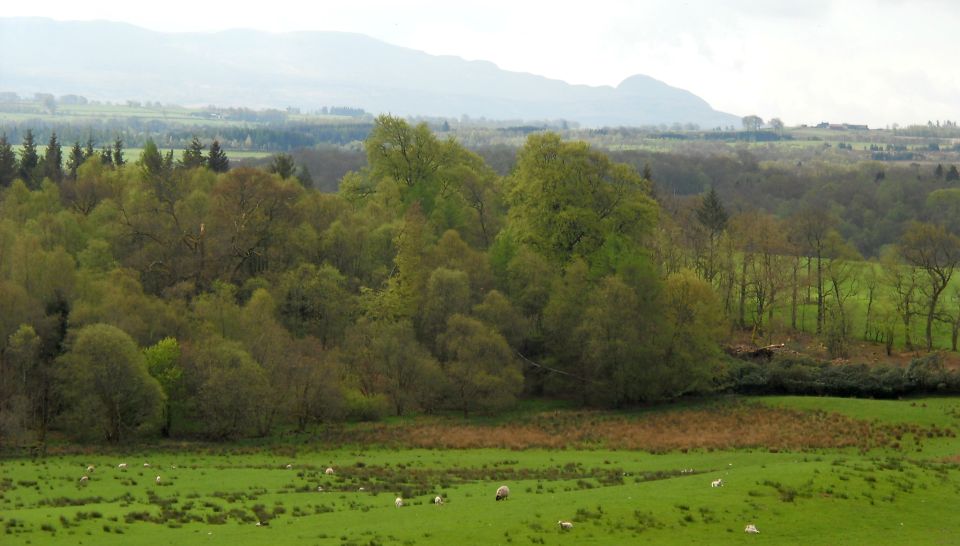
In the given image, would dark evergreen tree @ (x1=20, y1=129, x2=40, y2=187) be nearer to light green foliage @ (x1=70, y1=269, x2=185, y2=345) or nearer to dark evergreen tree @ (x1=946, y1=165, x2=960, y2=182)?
light green foliage @ (x1=70, y1=269, x2=185, y2=345)

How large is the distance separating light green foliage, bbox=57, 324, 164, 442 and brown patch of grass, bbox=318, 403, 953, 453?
10.2m

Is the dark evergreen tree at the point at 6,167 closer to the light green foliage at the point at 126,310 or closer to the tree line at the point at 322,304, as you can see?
the tree line at the point at 322,304

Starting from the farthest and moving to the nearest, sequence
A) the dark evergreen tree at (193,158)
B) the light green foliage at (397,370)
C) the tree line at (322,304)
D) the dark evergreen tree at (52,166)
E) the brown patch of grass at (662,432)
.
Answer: the dark evergreen tree at (52,166)
the dark evergreen tree at (193,158)
the light green foliage at (397,370)
the tree line at (322,304)
the brown patch of grass at (662,432)

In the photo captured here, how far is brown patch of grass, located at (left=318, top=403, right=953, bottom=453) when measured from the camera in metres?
53.0

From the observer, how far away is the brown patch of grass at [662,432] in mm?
52969

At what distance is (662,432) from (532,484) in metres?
20.1

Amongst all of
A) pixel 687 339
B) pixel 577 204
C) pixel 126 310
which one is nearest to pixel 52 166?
pixel 126 310

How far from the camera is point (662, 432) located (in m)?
58.0

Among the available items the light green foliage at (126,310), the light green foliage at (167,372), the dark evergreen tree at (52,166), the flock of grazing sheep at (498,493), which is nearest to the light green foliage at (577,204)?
the light green foliage at (126,310)

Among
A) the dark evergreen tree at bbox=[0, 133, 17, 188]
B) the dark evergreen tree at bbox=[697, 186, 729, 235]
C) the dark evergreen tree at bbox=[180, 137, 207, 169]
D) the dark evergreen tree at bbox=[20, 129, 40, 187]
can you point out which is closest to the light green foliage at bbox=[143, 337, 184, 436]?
the dark evergreen tree at bbox=[180, 137, 207, 169]

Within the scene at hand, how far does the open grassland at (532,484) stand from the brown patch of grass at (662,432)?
175 mm

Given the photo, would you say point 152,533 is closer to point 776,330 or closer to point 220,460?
point 220,460

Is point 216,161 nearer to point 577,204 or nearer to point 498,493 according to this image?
point 577,204

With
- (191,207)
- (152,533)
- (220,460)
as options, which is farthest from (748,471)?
(191,207)
